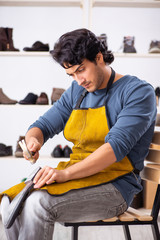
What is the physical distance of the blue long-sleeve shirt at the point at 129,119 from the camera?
1.11m

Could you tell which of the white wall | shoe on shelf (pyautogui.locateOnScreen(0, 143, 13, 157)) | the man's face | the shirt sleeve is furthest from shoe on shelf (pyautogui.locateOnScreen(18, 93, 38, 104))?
the shirt sleeve

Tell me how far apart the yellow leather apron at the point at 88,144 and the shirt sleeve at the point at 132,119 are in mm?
95

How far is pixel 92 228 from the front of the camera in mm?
2203

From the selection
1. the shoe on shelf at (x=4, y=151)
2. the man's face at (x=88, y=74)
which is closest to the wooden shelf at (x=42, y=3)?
the shoe on shelf at (x=4, y=151)

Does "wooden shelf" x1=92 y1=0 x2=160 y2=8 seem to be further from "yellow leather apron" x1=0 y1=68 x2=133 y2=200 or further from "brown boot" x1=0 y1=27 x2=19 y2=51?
"yellow leather apron" x1=0 y1=68 x2=133 y2=200

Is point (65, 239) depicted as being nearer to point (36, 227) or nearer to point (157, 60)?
point (36, 227)

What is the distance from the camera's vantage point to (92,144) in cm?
130

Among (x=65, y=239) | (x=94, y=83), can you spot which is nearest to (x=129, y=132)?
(x=94, y=83)

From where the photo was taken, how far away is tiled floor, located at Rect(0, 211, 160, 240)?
1996mm

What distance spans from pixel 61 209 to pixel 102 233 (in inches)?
47.7

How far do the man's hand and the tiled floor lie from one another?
110 cm

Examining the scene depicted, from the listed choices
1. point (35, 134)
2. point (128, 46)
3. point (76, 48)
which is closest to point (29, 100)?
point (128, 46)

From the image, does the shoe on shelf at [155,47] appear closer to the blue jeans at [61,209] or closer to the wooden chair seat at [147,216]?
the wooden chair seat at [147,216]

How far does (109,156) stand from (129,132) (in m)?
0.12
